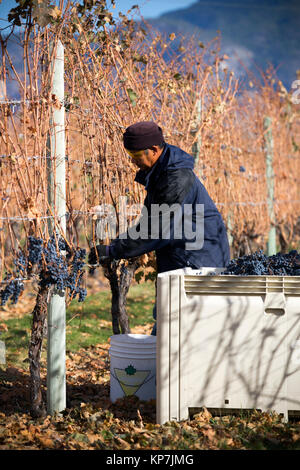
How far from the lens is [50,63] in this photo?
348cm

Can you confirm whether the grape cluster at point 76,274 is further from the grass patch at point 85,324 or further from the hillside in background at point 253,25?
the hillside in background at point 253,25

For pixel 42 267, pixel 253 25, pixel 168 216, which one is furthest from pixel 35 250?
pixel 253 25

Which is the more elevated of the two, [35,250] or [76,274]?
[35,250]

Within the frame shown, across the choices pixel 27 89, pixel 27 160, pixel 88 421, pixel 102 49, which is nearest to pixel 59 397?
pixel 88 421

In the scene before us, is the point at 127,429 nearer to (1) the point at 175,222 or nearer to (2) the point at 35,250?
(2) the point at 35,250

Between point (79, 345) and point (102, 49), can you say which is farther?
point (79, 345)

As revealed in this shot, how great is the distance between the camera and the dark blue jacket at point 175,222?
3.59m

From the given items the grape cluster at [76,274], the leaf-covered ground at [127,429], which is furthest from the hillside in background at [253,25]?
the leaf-covered ground at [127,429]

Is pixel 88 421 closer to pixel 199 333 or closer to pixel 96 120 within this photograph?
pixel 199 333

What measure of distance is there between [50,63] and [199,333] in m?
1.86

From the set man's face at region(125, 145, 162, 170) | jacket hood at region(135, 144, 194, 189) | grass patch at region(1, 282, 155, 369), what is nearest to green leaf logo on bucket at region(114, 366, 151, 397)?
grass patch at region(1, 282, 155, 369)

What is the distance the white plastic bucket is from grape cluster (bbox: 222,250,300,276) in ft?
2.37

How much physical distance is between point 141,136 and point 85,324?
10.9ft

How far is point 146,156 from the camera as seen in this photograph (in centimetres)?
373
